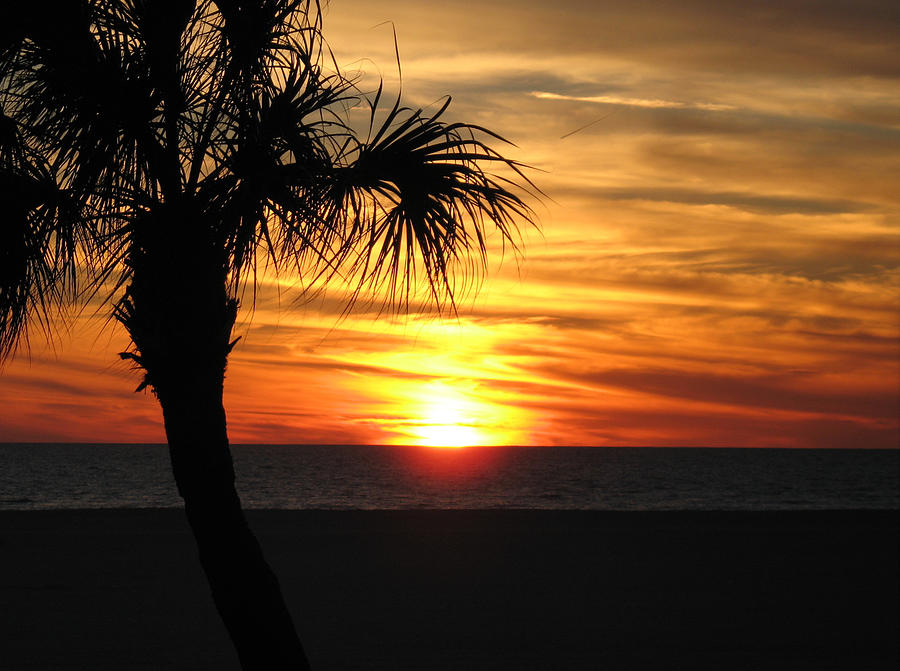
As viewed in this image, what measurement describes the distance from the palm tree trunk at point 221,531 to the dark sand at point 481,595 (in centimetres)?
521

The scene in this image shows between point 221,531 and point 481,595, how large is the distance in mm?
10115

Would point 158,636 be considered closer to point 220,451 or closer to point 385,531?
point 220,451

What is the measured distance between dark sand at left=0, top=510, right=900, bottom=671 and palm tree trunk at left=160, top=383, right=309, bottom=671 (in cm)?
521

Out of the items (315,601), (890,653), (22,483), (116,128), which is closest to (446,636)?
(315,601)

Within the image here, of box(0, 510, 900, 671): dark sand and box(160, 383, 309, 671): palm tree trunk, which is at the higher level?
box(160, 383, 309, 671): palm tree trunk

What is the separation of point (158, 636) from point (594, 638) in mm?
6112

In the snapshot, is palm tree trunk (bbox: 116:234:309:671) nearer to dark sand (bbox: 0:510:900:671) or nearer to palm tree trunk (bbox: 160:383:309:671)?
palm tree trunk (bbox: 160:383:309:671)

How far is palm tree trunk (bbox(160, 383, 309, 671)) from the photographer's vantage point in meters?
6.09

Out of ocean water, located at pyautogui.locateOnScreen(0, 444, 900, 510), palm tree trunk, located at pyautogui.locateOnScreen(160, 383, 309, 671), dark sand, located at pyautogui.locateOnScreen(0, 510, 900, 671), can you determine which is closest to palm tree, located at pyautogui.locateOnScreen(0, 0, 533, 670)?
palm tree trunk, located at pyautogui.locateOnScreen(160, 383, 309, 671)

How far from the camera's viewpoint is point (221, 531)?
20.0 ft

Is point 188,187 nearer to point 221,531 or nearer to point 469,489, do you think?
point 221,531

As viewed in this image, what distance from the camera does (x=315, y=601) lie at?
1502 cm

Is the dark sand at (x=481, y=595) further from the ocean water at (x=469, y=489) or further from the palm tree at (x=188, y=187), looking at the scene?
the ocean water at (x=469, y=489)

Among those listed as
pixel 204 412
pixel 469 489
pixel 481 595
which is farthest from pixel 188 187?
pixel 469 489
